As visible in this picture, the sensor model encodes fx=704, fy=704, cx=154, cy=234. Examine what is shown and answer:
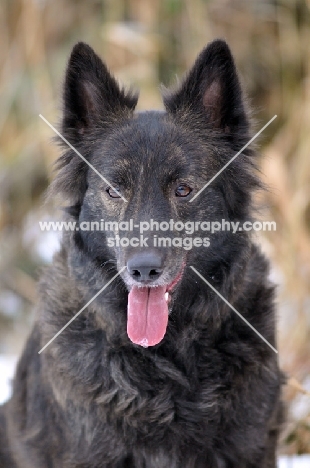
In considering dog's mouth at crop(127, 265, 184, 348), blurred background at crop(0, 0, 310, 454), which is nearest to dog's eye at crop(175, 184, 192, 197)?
dog's mouth at crop(127, 265, 184, 348)

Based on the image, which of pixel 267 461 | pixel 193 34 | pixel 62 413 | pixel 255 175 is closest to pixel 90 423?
pixel 62 413

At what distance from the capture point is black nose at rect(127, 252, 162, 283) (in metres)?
3.26

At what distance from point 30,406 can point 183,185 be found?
151 cm

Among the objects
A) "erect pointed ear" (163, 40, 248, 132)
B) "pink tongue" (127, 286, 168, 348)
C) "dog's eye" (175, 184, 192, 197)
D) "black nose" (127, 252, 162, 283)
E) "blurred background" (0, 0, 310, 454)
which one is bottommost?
"pink tongue" (127, 286, 168, 348)

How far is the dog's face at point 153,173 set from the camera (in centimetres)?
341

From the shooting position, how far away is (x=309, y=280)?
6312 millimetres

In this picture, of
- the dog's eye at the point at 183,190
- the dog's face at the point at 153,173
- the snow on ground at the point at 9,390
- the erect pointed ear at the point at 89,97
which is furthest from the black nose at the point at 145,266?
the snow on ground at the point at 9,390

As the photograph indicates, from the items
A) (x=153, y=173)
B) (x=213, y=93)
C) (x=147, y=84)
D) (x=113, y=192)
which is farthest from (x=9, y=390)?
(x=147, y=84)

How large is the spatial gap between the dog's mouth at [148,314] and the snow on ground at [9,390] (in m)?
1.40

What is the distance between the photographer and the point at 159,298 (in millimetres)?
3439

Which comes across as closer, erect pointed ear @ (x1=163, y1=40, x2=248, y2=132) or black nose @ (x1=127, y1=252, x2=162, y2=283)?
black nose @ (x1=127, y1=252, x2=162, y2=283)

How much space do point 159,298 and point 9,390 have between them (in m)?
1.88

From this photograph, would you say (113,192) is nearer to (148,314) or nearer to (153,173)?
(153,173)

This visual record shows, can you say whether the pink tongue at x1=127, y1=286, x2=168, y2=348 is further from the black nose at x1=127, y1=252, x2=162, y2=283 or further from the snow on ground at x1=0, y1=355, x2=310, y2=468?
the snow on ground at x1=0, y1=355, x2=310, y2=468
